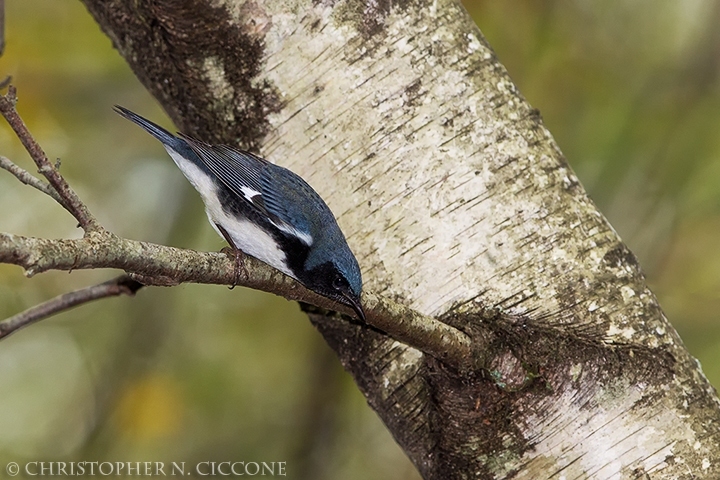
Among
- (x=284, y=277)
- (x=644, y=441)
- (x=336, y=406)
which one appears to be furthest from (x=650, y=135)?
(x=284, y=277)

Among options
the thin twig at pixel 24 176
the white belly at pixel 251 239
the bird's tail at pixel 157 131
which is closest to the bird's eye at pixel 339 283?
the white belly at pixel 251 239

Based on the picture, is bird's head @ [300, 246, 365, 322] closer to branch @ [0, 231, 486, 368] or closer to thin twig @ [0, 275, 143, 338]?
branch @ [0, 231, 486, 368]

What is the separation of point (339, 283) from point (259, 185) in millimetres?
765

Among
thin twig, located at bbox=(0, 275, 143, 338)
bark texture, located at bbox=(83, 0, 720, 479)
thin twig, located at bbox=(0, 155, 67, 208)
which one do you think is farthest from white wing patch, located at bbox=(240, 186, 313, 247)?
thin twig, located at bbox=(0, 155, 67, 208)

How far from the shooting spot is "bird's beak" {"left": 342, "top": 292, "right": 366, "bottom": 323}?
7.89 feet

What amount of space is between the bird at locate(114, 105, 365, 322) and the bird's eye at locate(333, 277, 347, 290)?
A: 27 mm

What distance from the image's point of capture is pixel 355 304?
8.09ft

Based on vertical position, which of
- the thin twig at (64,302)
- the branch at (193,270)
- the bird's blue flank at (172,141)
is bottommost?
the branch at (193,270)

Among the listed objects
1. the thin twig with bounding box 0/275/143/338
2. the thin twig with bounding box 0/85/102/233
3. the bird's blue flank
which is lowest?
the thin twig with bounding box 0/85/102/233

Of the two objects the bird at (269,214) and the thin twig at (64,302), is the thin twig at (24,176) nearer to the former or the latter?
the thin twig at (64,302)

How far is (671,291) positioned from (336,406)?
2.41 meters

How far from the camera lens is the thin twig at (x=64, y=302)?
97.7 inches

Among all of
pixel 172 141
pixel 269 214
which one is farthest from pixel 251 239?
pixel 172 141
